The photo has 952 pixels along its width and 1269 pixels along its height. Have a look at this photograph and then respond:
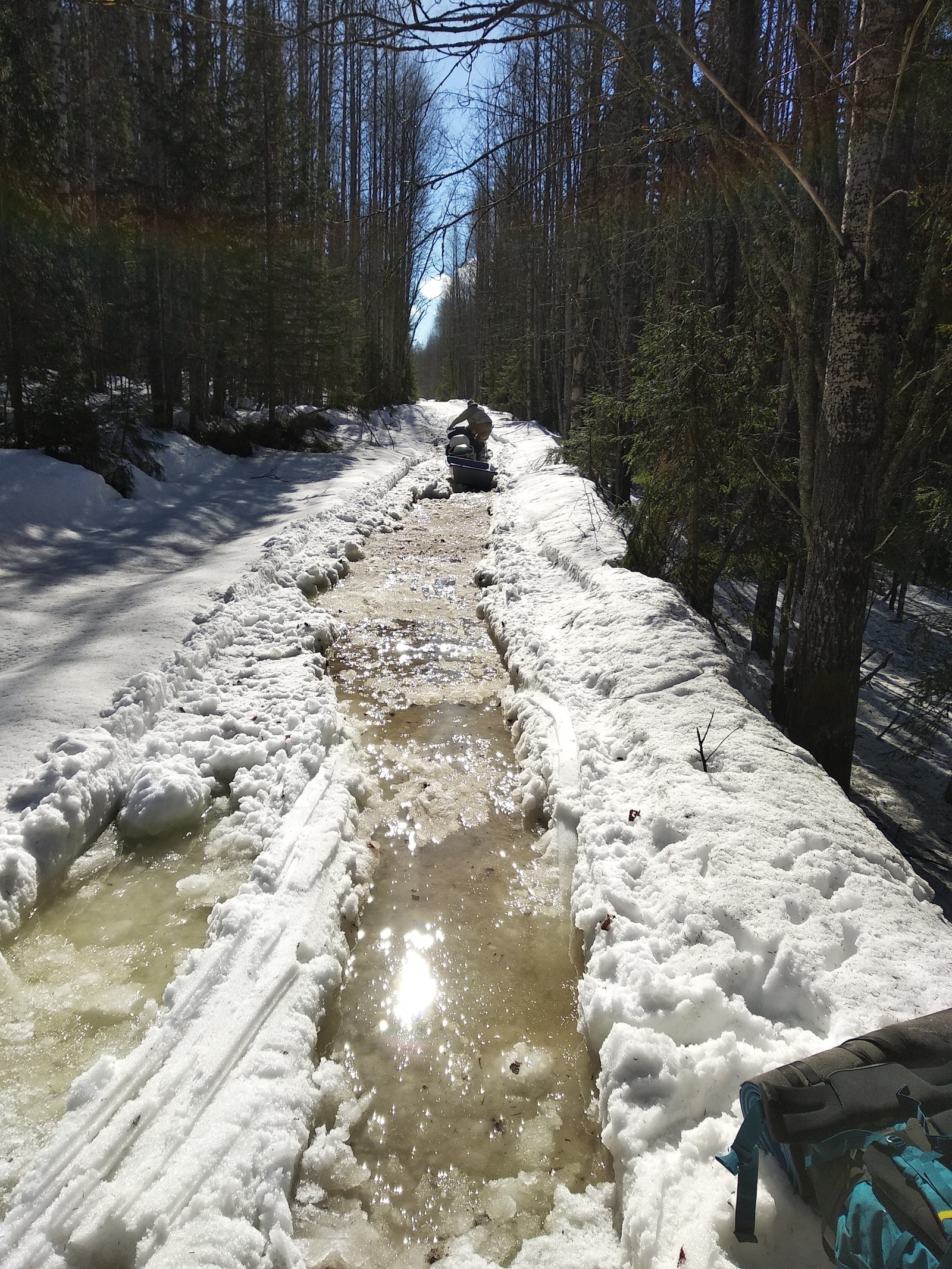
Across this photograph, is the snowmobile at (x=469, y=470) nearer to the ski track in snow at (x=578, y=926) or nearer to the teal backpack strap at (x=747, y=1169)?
the ski track in snow at (x=578, y=926)

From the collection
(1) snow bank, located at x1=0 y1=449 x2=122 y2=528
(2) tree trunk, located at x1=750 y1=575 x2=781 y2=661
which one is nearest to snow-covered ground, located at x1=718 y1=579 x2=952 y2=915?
(2) tree trunk, located at x1=750 y1=575 x2=781 y2=661

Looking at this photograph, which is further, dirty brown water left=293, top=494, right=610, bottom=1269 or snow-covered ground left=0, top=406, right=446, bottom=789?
snow-covered ground left=0, top=406, right=446, bottom=789

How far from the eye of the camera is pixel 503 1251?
2.02 metres

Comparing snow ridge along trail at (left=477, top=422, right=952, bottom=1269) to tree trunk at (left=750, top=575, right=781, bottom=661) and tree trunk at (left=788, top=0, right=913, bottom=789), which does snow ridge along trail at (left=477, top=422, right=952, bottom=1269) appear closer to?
tree trunk at (left=788, top=0, right=913, bottom=789)

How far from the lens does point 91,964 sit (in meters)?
2.90

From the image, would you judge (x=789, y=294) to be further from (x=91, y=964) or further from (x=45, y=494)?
(x=45, y=494)

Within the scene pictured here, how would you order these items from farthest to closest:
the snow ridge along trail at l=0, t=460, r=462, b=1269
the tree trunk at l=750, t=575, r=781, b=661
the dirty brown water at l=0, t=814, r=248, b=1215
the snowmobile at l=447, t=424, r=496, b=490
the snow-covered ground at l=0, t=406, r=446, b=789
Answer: the snowmobile at l=447, t=424, r=496, b=490, the tree trunk at l=750, t=575, r=781, b=661, the snow-covered ground at l=0, t=406, r=446, b=789, the dirty brown water at l=0, t=814, r=248, b=1215, the snow ridge along trail at l=0, t=460, r=462, b=1269

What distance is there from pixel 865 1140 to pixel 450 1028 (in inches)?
61.6

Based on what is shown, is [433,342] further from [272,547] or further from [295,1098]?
[295,1098]

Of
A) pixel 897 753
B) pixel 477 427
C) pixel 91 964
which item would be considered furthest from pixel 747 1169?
pixel 477 427

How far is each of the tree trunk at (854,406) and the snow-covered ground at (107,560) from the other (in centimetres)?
452

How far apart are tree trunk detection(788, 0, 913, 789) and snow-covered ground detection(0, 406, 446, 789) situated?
178 inches

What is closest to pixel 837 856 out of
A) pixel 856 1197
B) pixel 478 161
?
pixel 856 1197

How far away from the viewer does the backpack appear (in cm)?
146
